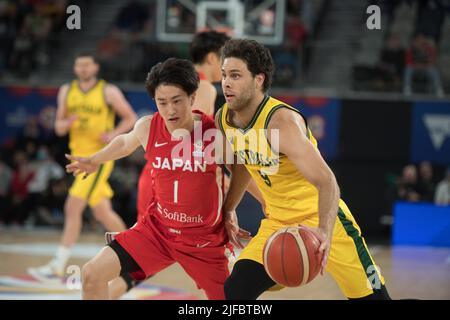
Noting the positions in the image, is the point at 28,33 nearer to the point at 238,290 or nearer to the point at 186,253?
the point at 186,253

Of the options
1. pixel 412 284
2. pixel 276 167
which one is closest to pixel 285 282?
pixel 276 167

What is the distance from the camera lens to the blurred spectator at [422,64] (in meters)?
13.2

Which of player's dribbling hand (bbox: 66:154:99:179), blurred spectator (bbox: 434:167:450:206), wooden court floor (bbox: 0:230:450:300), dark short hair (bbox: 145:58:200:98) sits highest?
dark short hair (bbox: 145:58:200:98)

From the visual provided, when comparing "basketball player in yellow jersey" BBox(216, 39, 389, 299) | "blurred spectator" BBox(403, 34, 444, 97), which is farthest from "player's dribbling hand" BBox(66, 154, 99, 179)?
"blurred spectator" BBox(403, 34, 444, 97)

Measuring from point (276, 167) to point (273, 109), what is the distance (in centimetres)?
33

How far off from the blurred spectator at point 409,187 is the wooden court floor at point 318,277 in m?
1.00

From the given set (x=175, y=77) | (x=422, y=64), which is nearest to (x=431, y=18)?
(x=422, y=64)

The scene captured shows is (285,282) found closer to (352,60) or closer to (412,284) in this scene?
(412,284)

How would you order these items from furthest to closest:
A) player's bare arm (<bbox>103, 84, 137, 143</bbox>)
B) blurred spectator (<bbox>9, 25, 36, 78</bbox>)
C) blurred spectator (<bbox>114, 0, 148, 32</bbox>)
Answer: blurred spectator (<bbox>114, 0, 148, 32</bbox>) → blurred spectator (<bbox>9, 25, 36, 78</bbox>) → player's bare arm (<bbox>103, 84, 137, 143</bbox>)

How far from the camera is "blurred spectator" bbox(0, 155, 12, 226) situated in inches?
535

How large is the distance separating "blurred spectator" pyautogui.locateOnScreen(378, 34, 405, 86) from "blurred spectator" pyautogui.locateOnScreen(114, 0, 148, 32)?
4.52 meters

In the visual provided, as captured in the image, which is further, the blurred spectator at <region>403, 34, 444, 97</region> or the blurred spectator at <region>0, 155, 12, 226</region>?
the blurred spectator at <region>0, 155, 12, 226</region>

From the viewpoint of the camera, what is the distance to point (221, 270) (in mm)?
5016

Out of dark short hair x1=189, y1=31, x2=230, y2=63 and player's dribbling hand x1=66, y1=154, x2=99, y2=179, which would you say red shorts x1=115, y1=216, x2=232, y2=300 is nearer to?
player's dribbling hand x1=66, y1=154, x2=99, y2=179
